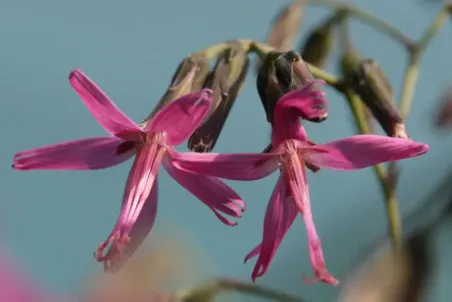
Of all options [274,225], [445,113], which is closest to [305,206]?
[274,225]

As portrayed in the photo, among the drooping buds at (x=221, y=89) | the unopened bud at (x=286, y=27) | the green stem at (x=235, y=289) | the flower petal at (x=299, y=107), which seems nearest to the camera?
the flower petal at (x=299, y=107)

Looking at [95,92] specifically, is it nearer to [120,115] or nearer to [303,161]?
[120,115]

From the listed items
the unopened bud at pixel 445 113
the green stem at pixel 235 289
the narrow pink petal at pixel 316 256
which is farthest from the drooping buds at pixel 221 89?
the unopened bud at pixel 445 113

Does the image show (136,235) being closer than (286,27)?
Yes

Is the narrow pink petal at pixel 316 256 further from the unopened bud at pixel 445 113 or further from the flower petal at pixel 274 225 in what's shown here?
the unopened bud at pixel 445 113

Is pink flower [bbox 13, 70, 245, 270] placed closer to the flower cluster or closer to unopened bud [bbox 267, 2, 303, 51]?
the flower cluster

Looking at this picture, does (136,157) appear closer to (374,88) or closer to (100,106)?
(100,106)
